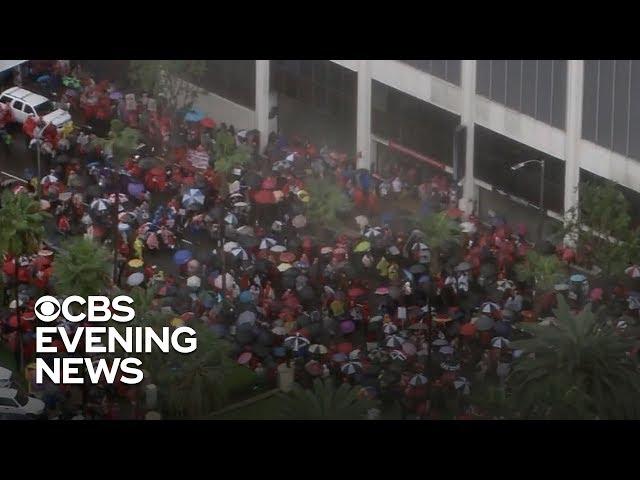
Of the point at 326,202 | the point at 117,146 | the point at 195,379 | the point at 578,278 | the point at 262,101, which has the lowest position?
the point at 195,379

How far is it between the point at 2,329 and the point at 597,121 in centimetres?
573

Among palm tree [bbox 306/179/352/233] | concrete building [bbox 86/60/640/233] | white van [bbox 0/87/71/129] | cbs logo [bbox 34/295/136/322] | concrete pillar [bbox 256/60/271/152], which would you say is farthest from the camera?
white van [bbox 0/87/71/129]

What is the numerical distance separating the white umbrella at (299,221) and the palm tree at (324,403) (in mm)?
1429

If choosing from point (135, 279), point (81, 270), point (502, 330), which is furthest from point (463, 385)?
point (81, 270)

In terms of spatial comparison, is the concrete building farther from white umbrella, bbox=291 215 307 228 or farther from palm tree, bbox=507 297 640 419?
palm tree, bbox=507 297 640 419

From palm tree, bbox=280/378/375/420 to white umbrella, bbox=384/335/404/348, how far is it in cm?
54

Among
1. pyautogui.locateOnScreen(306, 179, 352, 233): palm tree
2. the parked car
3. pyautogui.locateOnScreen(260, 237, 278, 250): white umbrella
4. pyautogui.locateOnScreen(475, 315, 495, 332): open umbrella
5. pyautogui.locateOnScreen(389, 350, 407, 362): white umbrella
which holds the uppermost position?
pyautogui.locateOnScreen(306, 179, 352, 233): palm tree

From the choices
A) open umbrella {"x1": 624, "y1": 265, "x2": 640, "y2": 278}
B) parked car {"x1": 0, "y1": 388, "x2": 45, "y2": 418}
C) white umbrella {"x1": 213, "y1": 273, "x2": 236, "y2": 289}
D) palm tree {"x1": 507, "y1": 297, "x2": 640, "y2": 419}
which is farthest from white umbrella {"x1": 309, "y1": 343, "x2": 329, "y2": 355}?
open umbrella {"x1": 624, "y1": 265, "x2": 640, "y2": 278}

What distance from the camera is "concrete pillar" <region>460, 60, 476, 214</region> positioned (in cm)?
3525

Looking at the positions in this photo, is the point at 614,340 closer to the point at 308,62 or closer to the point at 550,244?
the point at 550,244

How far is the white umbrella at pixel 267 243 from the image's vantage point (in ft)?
116

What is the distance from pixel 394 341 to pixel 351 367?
18.2 inches

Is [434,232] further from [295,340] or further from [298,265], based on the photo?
[295,340]

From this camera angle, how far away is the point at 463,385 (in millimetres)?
35156
